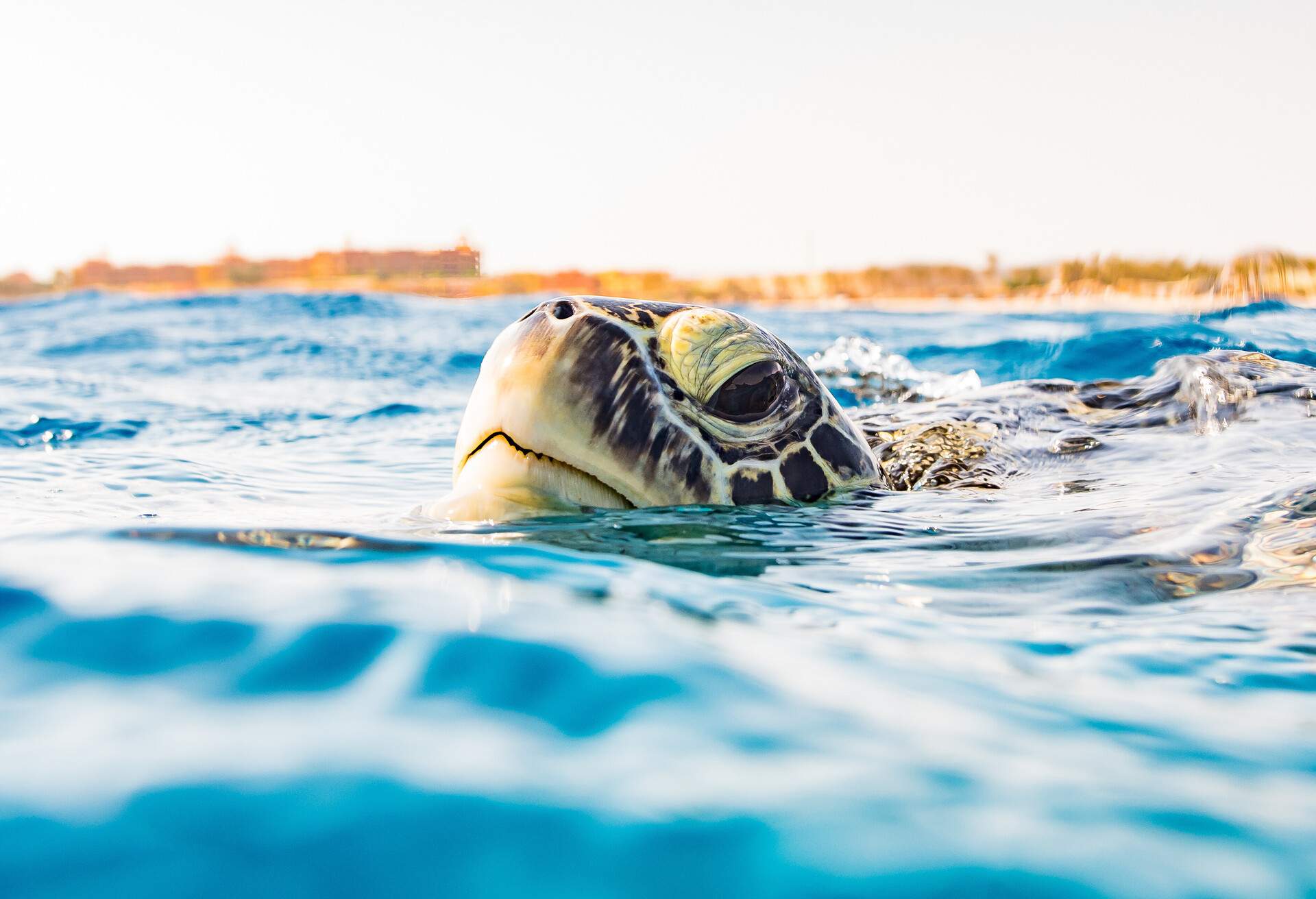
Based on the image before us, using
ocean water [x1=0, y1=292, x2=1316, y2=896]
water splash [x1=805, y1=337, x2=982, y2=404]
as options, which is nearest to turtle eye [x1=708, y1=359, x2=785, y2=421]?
ocean water [x1=0, y1=292, x2=1316, y2=896]

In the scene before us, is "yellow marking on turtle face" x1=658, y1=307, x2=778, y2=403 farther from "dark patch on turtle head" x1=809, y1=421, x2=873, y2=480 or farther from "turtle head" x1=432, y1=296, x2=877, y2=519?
"dark patch on turtle head" x1=809, y1=421, x2=873, y2=480

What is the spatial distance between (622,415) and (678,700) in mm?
1177

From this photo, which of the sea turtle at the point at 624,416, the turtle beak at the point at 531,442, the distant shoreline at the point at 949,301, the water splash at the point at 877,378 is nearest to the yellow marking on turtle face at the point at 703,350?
the sea turtle at the point at 624,416

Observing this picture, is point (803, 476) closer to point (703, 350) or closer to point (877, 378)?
point (703, 350)

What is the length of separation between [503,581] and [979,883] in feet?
3.24

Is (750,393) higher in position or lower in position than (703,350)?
lower

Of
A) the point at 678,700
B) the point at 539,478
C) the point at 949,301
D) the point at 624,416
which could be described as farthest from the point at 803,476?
the point at 949,301

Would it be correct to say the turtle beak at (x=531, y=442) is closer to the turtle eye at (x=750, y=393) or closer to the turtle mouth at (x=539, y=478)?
the turtle mouth at (x=539, y=478)

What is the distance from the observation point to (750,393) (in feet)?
8.21

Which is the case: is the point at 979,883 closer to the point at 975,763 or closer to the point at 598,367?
the point at 975,763

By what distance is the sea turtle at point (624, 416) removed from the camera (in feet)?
7.40

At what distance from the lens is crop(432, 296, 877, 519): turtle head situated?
7.40ft

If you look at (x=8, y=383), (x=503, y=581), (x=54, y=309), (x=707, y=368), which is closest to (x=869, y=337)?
(x=8, y=383)

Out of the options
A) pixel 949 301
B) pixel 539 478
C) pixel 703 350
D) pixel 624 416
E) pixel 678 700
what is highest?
pixel 949 301
